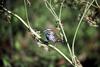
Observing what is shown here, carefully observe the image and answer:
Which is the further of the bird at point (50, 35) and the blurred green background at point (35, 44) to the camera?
the blurred green background at point (35, 44)

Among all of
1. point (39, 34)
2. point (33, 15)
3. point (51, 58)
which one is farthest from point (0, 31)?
point (39, 34)

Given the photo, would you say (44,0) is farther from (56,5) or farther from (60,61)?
(60,61)

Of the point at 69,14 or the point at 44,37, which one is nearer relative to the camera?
the point at 44,37

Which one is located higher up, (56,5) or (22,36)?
(56,5)

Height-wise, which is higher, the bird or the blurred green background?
the bird

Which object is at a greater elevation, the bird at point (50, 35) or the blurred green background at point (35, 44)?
the bird at point (50, 35)

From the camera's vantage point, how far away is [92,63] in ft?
14.9

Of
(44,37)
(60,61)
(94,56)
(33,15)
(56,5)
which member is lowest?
(94,56)

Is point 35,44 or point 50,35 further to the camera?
point 35,44

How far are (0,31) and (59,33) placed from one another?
1.69 m

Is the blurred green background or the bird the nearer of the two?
the bird

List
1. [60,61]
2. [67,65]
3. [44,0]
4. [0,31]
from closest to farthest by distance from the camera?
[44,0] → [67,65] → [0,31] → [60,61]

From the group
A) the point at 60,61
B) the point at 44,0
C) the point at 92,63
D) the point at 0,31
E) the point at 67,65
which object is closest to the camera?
the point at 44,0

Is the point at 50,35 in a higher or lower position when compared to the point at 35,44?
higher
